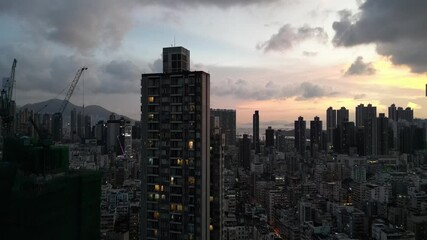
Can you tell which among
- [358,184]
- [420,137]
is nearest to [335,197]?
[358,184]

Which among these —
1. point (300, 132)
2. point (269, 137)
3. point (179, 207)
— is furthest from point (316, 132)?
point (179, 207)

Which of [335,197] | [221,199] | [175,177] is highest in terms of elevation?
[175,177]

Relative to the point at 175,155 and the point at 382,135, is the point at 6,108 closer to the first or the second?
the point at 175,155

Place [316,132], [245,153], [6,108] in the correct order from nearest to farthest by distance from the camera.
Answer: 1. [6,108]
2. [245,153]
3. [316,132]

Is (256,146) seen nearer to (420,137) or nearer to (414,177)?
(420,137)

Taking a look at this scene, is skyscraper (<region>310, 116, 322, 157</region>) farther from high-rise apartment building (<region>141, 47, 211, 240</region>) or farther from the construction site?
the construction site

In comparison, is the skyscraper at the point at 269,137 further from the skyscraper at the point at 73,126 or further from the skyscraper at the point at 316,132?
the skyscraper at the point at 73,126

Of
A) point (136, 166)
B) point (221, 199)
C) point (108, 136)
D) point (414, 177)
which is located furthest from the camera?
point (108, 136)

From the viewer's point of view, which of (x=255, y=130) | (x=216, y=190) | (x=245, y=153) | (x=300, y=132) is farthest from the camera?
(x=255, y=130)

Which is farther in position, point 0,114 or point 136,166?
point 136,166
